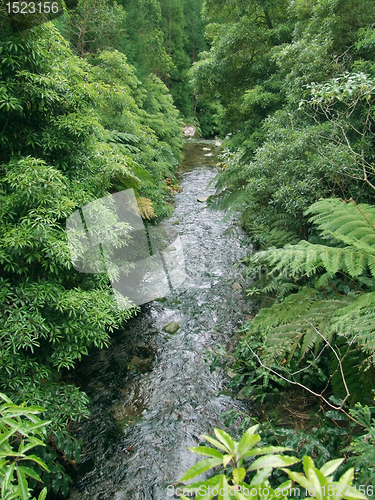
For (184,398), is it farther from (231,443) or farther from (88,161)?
(88,161)

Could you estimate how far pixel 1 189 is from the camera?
2176 mm

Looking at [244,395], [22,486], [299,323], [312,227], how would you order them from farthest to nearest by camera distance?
[312,227], [244,395], [299,323], [22,486]

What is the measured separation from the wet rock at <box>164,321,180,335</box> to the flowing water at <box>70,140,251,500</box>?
0.18 ft

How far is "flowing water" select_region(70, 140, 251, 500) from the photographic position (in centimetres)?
228

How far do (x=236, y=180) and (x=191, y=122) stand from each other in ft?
54.8

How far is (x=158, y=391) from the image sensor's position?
118 inches

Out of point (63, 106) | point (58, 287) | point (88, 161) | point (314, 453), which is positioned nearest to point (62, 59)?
point (63, 106)

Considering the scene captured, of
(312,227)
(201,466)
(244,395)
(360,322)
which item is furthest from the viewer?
(312,227)

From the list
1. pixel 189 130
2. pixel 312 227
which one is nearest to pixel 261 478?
pixel 312 227

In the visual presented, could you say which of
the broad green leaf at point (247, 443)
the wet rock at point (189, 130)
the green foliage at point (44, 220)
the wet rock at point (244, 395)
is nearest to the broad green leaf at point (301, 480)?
the broad green leaf at point (247, 443)

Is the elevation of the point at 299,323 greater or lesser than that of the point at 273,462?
lesser

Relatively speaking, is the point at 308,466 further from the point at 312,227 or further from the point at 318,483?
the point at 312,227

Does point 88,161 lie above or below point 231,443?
above

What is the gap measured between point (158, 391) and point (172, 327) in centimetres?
98
